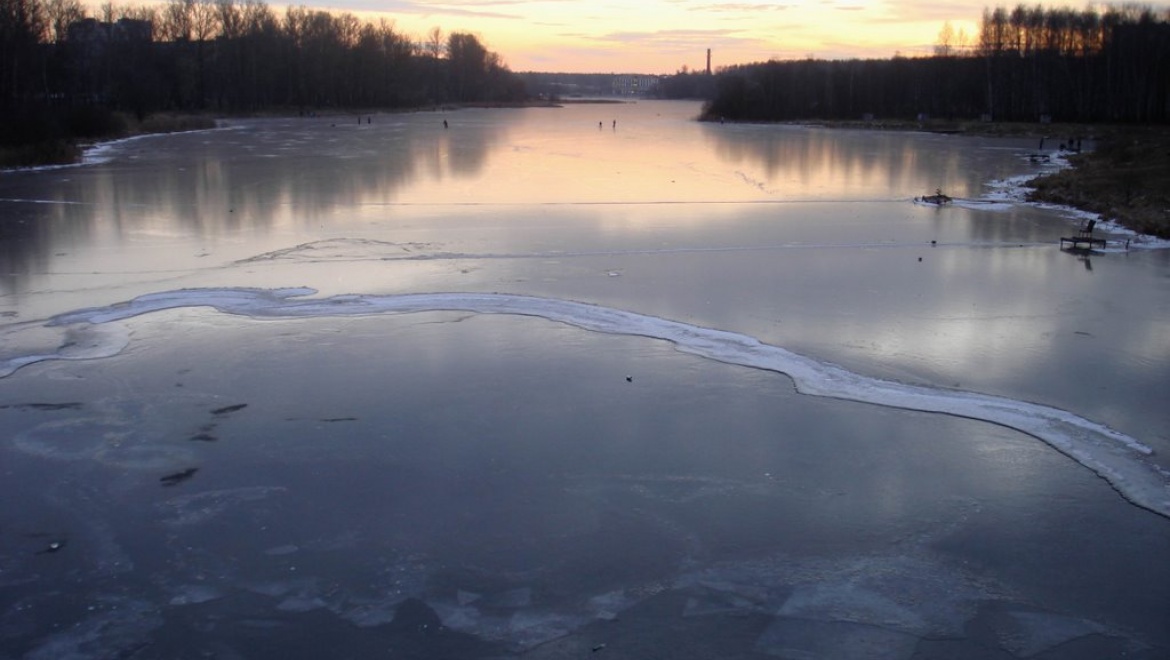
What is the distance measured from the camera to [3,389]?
23.4 feet

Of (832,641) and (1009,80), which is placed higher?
(1009,80)

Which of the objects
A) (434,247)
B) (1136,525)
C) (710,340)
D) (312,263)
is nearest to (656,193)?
(434,247)

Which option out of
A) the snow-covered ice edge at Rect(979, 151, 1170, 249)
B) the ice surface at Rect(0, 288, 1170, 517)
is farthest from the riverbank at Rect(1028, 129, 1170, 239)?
the ice surface at Rect(0, 288, 1170, 517)

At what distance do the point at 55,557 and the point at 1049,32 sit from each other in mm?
74549

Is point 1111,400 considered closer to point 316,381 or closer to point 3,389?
point 316,381

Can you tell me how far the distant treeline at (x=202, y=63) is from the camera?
132 feet

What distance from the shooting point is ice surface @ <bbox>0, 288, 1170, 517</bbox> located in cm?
592

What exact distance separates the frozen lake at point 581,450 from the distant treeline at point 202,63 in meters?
24.0

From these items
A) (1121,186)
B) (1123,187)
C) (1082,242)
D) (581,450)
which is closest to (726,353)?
(581,450)

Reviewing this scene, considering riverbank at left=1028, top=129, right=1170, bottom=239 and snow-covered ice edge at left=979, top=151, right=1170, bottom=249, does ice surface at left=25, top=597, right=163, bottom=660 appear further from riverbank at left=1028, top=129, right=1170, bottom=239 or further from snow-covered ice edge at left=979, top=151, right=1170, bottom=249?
riverbank at left=1028, top=129, right=1170, bottom=239

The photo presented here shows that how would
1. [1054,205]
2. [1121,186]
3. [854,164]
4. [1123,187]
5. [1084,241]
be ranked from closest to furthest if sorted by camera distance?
[1084,241] → [1054,205] → [1123,187] → [1121,186] → [854,164]

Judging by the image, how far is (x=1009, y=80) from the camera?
60688 mm

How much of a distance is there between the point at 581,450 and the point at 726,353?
242 cm

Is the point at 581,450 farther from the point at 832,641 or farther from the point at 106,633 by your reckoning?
the point at 106,633
